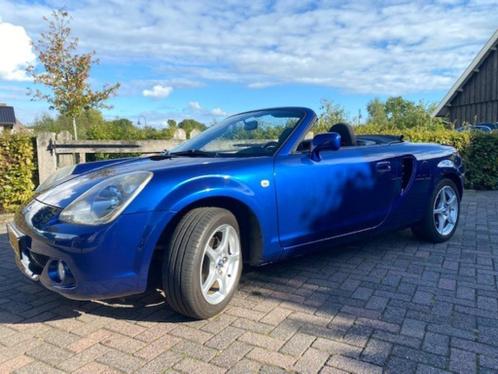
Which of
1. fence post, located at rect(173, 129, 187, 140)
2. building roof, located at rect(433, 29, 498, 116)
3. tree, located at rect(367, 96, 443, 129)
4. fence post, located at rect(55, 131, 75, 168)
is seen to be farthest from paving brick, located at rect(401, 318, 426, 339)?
building roof, located at rect(433, 29, 498, 116)

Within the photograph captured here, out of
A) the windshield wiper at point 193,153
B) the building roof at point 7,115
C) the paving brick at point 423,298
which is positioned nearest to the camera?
the paving brick at point 423,298

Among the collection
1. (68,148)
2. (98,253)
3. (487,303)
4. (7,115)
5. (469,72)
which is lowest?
(487,303)

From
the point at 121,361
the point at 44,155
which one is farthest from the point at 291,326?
the point at 44,155

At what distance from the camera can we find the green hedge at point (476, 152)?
9.14 metres

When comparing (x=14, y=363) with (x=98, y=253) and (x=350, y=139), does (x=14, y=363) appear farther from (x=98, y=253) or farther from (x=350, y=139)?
(x=350, y=139)

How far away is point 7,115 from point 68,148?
55606 millimetres

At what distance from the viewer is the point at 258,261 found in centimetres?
308

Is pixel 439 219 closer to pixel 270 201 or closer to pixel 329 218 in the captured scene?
pixel 329 218

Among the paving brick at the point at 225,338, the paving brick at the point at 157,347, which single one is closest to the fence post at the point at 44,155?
the paving brick at the point at 157,347

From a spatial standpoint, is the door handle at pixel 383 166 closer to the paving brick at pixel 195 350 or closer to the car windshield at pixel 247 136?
the car windshield at pixel 247 136

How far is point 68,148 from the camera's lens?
7.11 meters

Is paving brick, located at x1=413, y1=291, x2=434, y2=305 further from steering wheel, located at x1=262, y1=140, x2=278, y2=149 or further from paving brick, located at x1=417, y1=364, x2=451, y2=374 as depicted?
steering wheel, located at x1=262, y1=140, x2=278, y2=149

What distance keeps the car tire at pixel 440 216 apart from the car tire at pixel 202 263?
2.49 m

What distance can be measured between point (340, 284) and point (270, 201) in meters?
0.97
